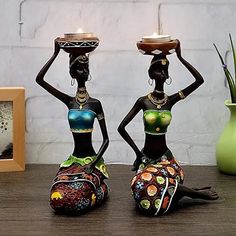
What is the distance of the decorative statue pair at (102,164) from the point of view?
83 centimetres

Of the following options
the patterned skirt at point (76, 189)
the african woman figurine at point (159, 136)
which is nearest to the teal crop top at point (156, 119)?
the african woman figurine at point (159, 136)

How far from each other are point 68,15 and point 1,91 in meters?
0.23

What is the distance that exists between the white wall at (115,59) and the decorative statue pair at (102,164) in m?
0.27

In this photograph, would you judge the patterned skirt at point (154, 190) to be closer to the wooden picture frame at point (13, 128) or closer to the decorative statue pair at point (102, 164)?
the decorative statue pair at point (102, 164)

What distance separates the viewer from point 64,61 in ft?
3.92

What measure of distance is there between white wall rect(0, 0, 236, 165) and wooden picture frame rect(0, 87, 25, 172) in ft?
0.29

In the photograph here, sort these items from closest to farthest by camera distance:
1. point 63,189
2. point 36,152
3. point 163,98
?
point 63,189, point 163,98, point 36,152

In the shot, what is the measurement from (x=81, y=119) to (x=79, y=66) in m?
0.09

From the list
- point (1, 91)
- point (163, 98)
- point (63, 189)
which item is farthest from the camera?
point (1, 91)

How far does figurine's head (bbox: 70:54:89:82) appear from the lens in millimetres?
902

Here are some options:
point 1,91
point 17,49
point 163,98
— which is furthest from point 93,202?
point 17,49

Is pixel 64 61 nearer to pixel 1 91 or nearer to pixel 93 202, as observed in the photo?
pixel 1 91

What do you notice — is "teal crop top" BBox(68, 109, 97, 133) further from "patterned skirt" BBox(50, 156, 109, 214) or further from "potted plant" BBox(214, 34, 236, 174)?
"potted plant" BBox(214, 34, 236, 174)

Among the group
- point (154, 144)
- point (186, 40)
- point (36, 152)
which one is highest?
point (186, 40)
